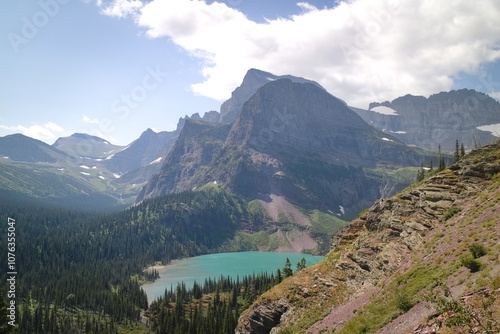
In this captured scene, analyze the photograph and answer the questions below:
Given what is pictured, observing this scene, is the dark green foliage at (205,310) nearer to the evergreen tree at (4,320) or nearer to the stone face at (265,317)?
the stone face at (265,317)

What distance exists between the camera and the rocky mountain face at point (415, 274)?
64.0ft

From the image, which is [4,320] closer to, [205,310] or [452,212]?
[452,212]

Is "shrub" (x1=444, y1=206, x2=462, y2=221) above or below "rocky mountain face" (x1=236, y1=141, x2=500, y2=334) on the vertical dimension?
above

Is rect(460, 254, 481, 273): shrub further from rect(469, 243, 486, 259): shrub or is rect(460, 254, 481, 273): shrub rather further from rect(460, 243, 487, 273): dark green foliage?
rect(469, 243, 486, 259): shrub

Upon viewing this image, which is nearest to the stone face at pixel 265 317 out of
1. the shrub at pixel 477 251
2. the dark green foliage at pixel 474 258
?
the dark green foliage at pixel 474 258

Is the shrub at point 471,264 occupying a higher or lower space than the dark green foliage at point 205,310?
higher

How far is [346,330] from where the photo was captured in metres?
26.8

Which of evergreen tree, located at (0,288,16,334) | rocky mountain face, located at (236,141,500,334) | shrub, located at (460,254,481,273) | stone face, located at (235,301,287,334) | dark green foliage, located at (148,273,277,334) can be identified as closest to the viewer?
rocky mountain face, located at (236,141,500,334)

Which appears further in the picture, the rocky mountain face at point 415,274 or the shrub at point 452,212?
the shrub at point 452,212

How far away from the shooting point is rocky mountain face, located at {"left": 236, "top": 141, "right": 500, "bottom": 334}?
19.5m

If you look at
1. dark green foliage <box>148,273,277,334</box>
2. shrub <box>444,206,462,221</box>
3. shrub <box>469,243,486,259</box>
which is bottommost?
dark green foliage <box>148,273,277,334</box>

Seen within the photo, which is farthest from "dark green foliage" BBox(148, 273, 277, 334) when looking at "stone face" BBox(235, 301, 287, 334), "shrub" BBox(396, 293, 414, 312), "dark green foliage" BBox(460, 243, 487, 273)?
"dark green foliage" BBox(460, 243, 487, 273)

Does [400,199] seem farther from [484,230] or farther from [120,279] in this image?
[120,279]

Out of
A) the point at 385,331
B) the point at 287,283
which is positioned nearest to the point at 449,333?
the point at 385,331
